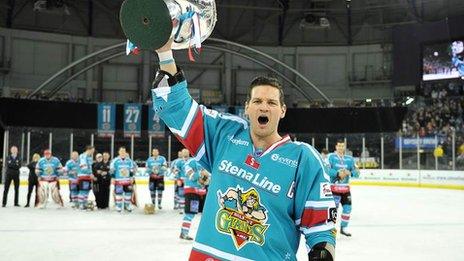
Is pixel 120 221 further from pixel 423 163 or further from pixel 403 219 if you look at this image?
pixel 423 163

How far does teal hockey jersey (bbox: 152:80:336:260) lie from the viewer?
2027 millimetres

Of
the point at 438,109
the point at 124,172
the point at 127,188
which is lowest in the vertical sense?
the point at 127,188

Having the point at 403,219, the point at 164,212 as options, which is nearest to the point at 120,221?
the point at 164,212

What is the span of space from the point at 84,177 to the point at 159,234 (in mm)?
4661

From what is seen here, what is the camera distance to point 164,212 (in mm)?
11859

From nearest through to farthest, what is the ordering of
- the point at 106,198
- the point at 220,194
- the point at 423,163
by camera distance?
1. the point at 220,194
2. the point at 106,198
3. the point at 423,163

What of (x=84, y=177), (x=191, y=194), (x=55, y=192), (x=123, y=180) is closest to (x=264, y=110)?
(x=191, y=194)

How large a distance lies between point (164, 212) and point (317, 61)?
66.0 ft

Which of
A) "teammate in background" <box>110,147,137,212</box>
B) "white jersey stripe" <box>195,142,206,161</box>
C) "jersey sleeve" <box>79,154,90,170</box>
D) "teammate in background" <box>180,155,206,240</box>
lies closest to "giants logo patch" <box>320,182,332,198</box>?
"white jersey stripe" <box>195,142,206,161</box>

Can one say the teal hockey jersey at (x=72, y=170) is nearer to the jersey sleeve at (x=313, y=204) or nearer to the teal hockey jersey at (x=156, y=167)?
the teal hockey jersey at (x=156, y=167)

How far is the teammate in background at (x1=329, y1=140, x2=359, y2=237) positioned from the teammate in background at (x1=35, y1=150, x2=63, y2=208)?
7183 millimetres

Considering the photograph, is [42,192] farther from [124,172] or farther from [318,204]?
[318,204]

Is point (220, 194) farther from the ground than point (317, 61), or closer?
closer

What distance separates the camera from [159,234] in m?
8.49
